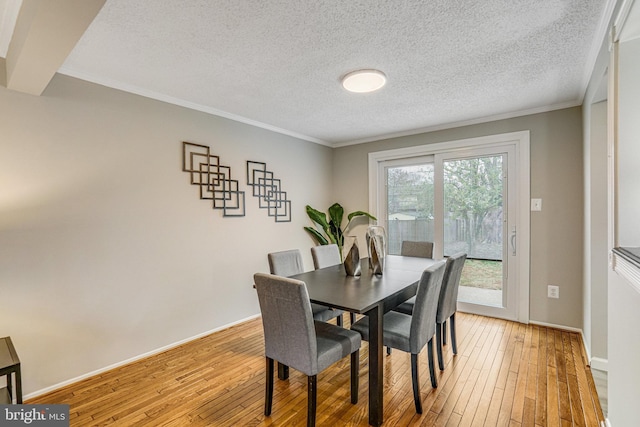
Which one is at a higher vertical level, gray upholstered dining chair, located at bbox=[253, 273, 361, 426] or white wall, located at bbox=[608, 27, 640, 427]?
white wall, located at bbox=[608, 27, 640, 427]

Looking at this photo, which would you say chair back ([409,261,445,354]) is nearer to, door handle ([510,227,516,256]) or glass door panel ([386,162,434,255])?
door handle ([510,227,516,256])

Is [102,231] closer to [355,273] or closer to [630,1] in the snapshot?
[355,273]

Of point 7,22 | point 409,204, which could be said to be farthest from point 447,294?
point 7,22

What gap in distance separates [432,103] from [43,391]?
4042 mm

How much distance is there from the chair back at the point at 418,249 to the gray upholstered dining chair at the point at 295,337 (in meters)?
1.77

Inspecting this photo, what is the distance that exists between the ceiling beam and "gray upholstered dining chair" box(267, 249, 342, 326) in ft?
6.13

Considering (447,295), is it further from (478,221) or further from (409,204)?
(409,204)

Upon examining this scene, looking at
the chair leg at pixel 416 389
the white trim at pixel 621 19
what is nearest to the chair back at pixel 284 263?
the chair leg at pixel 416 389

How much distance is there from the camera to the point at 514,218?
3.44 metres

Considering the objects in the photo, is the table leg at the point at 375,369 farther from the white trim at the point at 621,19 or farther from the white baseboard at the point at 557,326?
the white baseboard at the point at 557,326

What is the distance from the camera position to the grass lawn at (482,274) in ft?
11.9

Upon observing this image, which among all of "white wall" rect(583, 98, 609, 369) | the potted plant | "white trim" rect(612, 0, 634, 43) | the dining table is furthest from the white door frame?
"white trim" rect(612, 0, 634, 43)

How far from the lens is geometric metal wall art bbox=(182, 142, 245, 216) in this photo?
3.06 m

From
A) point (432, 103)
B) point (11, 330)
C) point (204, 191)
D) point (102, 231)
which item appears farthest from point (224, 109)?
point (11, 330)
